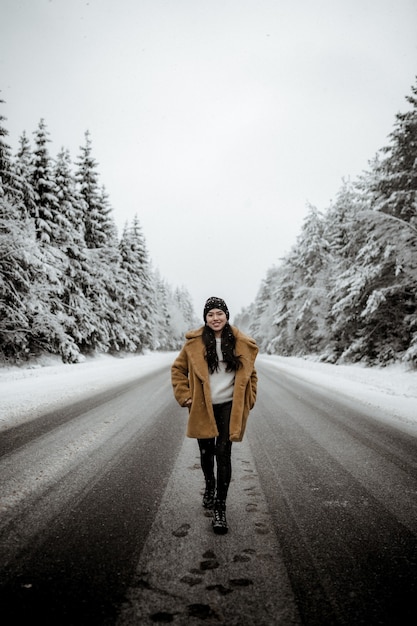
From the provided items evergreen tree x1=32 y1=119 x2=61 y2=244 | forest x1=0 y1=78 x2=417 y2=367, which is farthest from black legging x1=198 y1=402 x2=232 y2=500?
evergreen tree x1=32 y1=119 x2=61 y2=244

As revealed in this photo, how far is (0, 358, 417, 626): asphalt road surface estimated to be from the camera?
6.37 feet

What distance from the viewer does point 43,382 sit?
11.7 meters

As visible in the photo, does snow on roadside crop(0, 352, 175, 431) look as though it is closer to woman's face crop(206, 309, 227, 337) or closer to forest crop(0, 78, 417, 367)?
forest crop(0, 78, 417, 367)

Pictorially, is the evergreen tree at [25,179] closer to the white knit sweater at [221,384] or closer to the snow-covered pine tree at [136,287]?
the snow-covered pine tree at [136,287]

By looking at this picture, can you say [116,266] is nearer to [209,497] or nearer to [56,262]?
[56,262]

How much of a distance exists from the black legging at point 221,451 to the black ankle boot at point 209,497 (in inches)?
1.3

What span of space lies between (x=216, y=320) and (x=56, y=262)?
1574cm

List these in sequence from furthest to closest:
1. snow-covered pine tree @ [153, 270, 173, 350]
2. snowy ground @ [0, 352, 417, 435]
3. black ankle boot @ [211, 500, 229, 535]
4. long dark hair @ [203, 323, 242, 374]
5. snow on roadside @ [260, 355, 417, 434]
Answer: snow-covered pine tree @ [153, 270, 173, 350] < snow on roadside @ [260, 355, 417, 434] < snowy ground @ [0, 352, 417, 435] < long dark hair @ [203, 323, 242, 374] < black ankle boot @ [211, 500, 229, 535]

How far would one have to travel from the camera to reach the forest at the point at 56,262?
45.4ft

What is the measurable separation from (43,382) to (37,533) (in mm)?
10074

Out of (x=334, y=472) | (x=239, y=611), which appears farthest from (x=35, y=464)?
(x=334, y=472)

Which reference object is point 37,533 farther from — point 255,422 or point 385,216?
point 385,216

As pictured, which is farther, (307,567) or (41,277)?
(41,277)

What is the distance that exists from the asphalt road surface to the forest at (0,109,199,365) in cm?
1033
